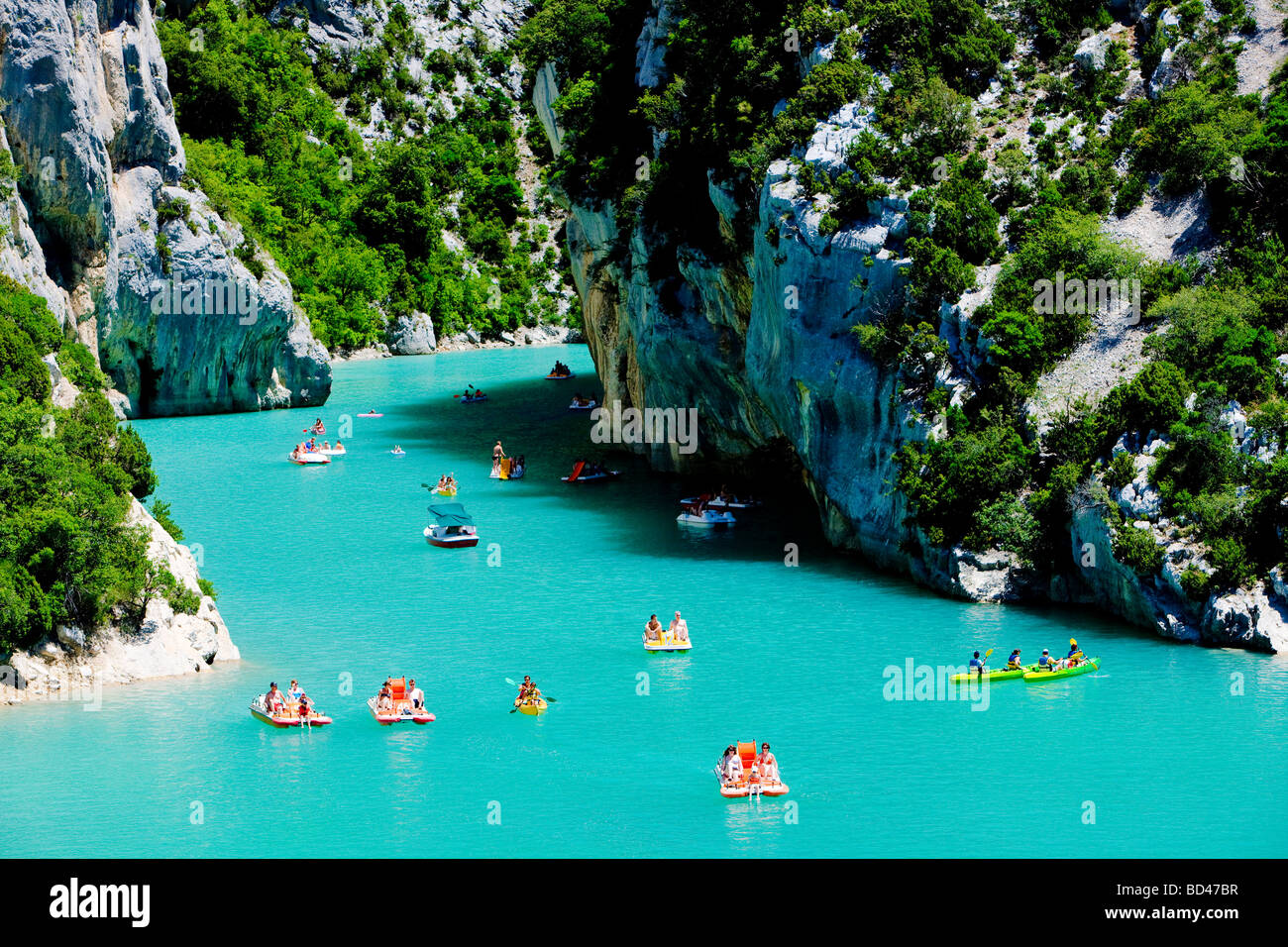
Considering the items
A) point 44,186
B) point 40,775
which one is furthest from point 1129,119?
point 44,186

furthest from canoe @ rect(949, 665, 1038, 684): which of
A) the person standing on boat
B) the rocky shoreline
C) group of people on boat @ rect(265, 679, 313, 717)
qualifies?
the rocky shoreline

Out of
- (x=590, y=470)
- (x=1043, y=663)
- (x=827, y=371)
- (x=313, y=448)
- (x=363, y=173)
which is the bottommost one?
(x=1043, y=663)

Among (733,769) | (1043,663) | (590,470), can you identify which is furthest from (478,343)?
(733,769)

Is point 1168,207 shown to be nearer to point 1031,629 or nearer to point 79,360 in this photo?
point 1031,629

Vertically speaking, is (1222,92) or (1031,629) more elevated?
(1222,92)

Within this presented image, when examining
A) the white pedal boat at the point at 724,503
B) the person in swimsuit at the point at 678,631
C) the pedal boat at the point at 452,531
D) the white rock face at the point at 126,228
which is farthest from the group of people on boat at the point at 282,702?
the white rock face at the point at 126,228

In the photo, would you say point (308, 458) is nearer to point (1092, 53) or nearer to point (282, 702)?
point (282, 702)

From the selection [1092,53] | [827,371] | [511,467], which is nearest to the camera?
[827,371]
